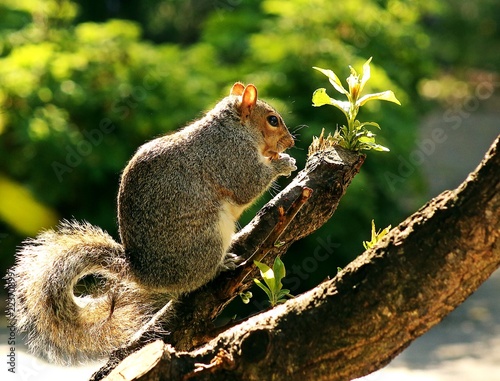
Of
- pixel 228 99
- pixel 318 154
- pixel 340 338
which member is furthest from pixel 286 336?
pixel 228 99

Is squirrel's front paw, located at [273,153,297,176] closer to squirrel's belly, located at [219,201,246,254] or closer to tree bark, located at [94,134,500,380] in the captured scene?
squirrel's belly, located at [219,201,246,254]

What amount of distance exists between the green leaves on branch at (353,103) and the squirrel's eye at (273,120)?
0.47 m

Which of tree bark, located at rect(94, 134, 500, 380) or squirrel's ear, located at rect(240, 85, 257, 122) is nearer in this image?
tree bark, located at rect(94, 134, 500, 380)

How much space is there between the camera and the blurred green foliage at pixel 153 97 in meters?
6.12

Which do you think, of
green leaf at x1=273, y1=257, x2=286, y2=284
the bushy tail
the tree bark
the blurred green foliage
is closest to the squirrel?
the bushy tail

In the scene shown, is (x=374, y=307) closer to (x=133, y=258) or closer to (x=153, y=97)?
(x=133, y=258)

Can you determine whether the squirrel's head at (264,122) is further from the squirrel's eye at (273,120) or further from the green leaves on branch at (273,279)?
the green leaves on branch at (273,279)

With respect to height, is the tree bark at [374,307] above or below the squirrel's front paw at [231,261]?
above

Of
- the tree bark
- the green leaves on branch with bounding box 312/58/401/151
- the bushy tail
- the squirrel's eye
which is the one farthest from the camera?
the squirrel's eye

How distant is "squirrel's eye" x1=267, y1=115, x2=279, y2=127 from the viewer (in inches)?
119

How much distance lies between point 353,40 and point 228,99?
4405 mm

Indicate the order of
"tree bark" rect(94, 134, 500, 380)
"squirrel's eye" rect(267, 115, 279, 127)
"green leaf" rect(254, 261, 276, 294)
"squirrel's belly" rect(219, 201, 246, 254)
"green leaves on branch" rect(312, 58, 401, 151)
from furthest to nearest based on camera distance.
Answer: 1. "squirrel's eye" rect(267, 115, 279, 127)
2. "squirrel's belly" rect(219, 201, 246, 254)
3. "green leaves on branch" rect(312, 58, 401, 151)
4. "green leaf" rect(254, 261, 276, 294)
5. "tree bark" rect(94, 134, 500, 380)

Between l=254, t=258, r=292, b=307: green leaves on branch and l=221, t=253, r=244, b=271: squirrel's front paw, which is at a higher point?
l=254, t=258, r=292, b=307: green leaves on branch

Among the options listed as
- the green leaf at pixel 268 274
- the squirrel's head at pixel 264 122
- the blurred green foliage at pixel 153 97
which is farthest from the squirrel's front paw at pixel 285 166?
the blurred green foliage at pixel 153 97
